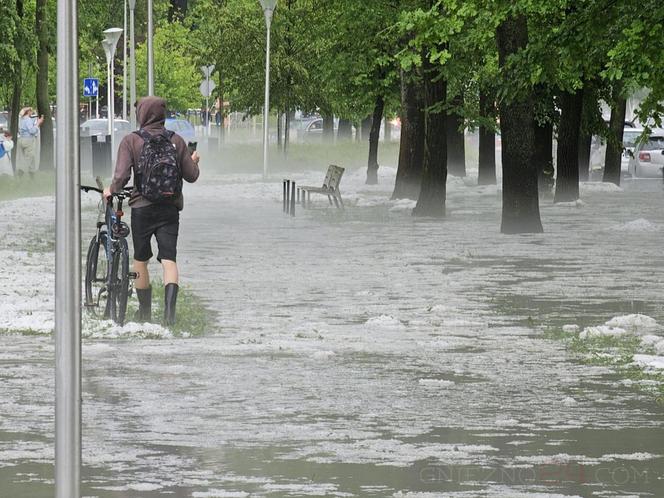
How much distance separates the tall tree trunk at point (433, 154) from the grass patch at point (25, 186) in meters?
9.55

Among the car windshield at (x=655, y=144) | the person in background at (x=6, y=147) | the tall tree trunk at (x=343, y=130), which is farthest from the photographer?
the tall tree trunk at (x=343, y=130)

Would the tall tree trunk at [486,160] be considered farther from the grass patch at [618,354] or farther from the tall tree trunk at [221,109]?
the grass patch at [618,354]

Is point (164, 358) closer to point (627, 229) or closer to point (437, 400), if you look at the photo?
point (437, 400)

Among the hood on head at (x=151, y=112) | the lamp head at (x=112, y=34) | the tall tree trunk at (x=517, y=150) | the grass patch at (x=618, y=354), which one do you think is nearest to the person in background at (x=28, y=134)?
the lamp head at (x=112, y=34)

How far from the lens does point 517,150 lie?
89.4ft

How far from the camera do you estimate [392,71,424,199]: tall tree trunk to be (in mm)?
36844

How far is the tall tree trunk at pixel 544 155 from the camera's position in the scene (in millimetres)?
40938

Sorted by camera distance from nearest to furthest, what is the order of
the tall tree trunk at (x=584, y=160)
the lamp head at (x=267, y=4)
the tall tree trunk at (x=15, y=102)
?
the tall tree trunk at (x=15, y=102), the lamp head at (x=267, y=4), the tall tree trunk at (x=584, y=160)

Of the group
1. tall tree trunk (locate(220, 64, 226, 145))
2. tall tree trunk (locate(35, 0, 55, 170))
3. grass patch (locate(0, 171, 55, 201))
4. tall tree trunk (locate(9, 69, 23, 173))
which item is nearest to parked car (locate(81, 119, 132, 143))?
tall tree trunk (locate(220, 64, 226, 145))

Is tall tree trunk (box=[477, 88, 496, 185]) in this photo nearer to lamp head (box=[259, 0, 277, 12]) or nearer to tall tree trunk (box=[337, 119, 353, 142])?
lamp head (box=[259, 0, 277, 12])

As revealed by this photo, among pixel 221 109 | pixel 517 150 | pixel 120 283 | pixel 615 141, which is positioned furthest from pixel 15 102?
pixel 120 283

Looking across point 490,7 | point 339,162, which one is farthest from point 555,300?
point 339,162

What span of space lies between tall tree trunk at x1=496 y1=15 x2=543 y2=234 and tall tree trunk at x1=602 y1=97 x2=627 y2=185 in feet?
52.0

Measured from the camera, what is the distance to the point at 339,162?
67875 mm
